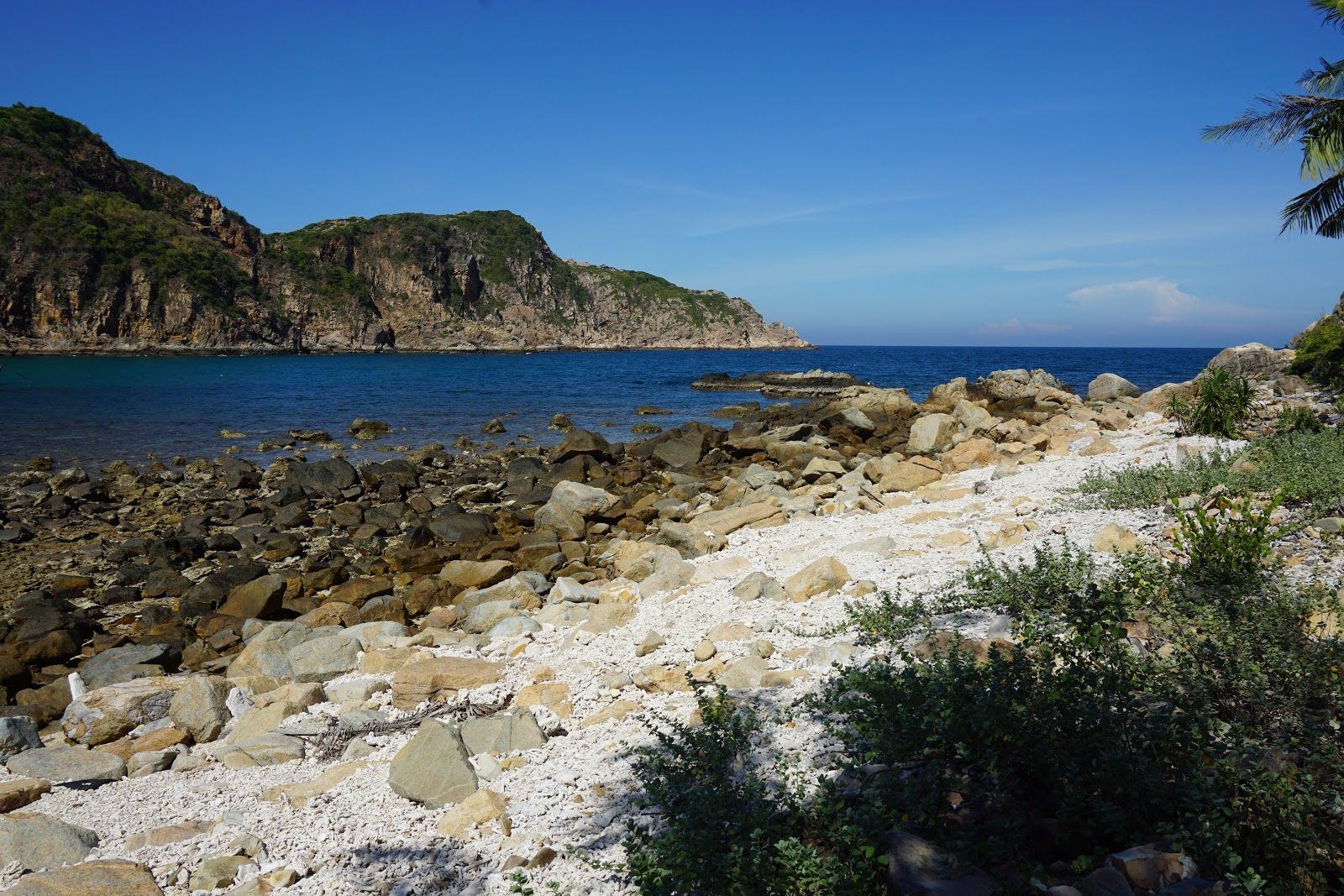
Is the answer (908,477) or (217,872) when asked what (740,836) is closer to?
(217,872)

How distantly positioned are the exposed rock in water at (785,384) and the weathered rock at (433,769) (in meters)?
40.2

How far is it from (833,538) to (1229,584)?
4.49 metres

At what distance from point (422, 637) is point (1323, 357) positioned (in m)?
17.8

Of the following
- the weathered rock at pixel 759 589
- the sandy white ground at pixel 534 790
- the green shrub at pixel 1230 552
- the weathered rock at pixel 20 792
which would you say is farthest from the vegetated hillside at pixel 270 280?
the green shrub at pixel 1230 552

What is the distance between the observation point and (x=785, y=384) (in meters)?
51.5

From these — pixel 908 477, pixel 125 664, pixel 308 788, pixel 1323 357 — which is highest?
pixel 1323 357

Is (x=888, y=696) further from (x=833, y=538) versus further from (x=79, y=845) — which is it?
(x=833, y=538)

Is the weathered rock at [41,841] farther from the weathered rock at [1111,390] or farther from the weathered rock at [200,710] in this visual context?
the weathered rock at [1111,390]

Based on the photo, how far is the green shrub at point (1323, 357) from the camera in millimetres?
14070

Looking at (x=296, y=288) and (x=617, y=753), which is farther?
(x=296, y=288)

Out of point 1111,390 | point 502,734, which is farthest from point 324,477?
point 1111,390

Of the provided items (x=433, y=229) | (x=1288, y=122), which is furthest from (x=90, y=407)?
(x=433, y=229)

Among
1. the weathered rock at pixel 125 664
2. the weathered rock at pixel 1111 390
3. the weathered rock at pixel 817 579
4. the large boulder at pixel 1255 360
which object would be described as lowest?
the weathered rock at pixel 125 664

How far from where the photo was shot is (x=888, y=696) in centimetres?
349
